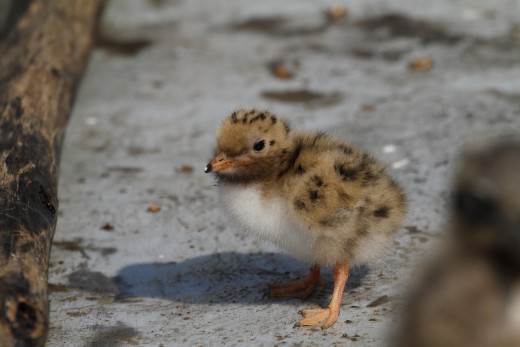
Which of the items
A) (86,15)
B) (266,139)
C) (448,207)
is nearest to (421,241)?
(448,207)

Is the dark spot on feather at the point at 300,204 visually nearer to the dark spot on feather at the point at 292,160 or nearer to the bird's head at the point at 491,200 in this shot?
the dark spot on feather at the point at 292,160

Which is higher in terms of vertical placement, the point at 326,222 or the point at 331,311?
the point at 326,222

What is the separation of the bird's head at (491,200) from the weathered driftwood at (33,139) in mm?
2034

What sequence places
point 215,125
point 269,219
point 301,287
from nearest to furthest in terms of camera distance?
point 269,219 → point 301,287 → point 215,125

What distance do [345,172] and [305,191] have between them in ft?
0.76

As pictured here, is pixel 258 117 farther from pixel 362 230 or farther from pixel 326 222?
pixel 362 230

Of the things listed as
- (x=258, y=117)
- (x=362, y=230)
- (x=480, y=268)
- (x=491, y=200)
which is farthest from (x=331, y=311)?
(x=491, y=200)

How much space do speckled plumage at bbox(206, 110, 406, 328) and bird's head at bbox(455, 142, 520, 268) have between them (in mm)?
1594

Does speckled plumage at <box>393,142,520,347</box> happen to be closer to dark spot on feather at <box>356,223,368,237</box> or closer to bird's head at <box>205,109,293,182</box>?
dark spot on feather at <box>356,223,368,237</box>

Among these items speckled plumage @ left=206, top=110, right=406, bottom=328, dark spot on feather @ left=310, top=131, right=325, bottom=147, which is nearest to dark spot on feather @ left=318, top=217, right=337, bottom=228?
speckled plumage @ left=206, top=110, right=406, bottom=328

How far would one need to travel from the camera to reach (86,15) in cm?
810

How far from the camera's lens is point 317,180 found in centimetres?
430

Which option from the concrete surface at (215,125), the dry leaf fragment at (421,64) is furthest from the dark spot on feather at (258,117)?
the dry leaf fragment at (421,64)

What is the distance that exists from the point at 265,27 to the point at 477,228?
7028 millimetres
